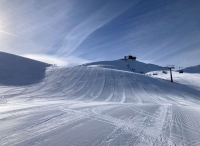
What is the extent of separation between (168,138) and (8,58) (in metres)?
30.1

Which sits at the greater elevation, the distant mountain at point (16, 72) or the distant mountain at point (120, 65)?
the distant mountain at point (120, 65)

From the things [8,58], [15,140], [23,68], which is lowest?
[15,140]

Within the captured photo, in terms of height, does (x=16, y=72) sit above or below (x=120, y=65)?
below

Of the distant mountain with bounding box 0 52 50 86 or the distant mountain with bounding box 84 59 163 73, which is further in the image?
the distant mountain with bounding box 84 59 163 73

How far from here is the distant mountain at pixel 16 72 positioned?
61.5 ft

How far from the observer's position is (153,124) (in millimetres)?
5246

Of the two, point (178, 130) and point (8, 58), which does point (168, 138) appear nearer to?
point (178, 130)

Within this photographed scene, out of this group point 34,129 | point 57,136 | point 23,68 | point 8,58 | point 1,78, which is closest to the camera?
point 57,136

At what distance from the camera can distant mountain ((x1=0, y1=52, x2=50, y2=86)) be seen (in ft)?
61.5

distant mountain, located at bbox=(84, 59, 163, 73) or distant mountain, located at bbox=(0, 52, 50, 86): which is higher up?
distant mountain, located at bbox=(84, 59, 163, 73)

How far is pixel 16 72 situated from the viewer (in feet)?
73.7

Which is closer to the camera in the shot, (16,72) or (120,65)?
(16,72)

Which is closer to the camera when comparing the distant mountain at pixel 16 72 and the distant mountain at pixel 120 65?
the distant mountain at pixel 16 72

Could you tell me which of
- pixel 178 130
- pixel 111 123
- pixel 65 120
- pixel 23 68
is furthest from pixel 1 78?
pixel 178 130
